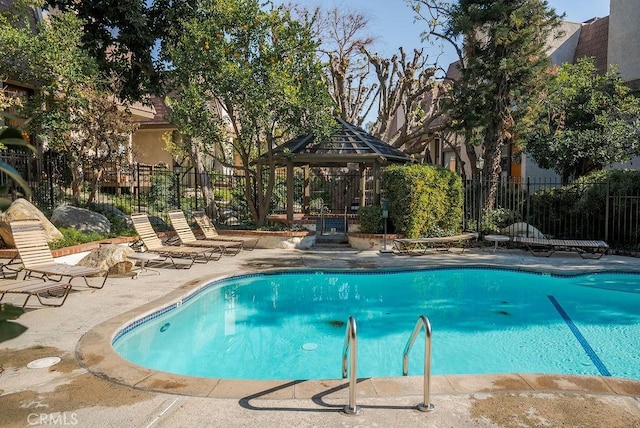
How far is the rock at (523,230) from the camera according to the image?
574 inches

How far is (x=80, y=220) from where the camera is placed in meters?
12.1

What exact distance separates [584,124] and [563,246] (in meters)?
7.23

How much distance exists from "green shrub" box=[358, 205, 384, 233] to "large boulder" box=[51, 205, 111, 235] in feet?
25.8

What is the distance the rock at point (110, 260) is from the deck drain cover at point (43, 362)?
4.92 metres

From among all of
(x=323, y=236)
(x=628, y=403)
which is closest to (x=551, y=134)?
(x=323, y=236)

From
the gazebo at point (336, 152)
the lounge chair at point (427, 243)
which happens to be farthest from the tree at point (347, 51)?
the lounge chair at point (427, 243)

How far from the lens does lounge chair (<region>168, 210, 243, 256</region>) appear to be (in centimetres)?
1232

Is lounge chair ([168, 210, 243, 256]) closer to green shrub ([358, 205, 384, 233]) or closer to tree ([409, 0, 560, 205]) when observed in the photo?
green shrub ([358, 205, 384, 233])

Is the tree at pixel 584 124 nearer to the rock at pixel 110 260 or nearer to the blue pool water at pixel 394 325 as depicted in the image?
the blue pool water at pixel 394 325

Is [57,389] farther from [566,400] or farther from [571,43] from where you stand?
[571,43]

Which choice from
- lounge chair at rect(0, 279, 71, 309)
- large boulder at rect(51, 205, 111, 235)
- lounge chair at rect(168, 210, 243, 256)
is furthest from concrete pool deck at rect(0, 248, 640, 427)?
large boulder at rect(51, 205, 111, 235)

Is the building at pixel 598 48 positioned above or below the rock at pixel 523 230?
above

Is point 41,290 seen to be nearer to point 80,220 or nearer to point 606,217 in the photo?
point 80,220

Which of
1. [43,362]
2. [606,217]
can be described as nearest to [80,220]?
[43,362]
